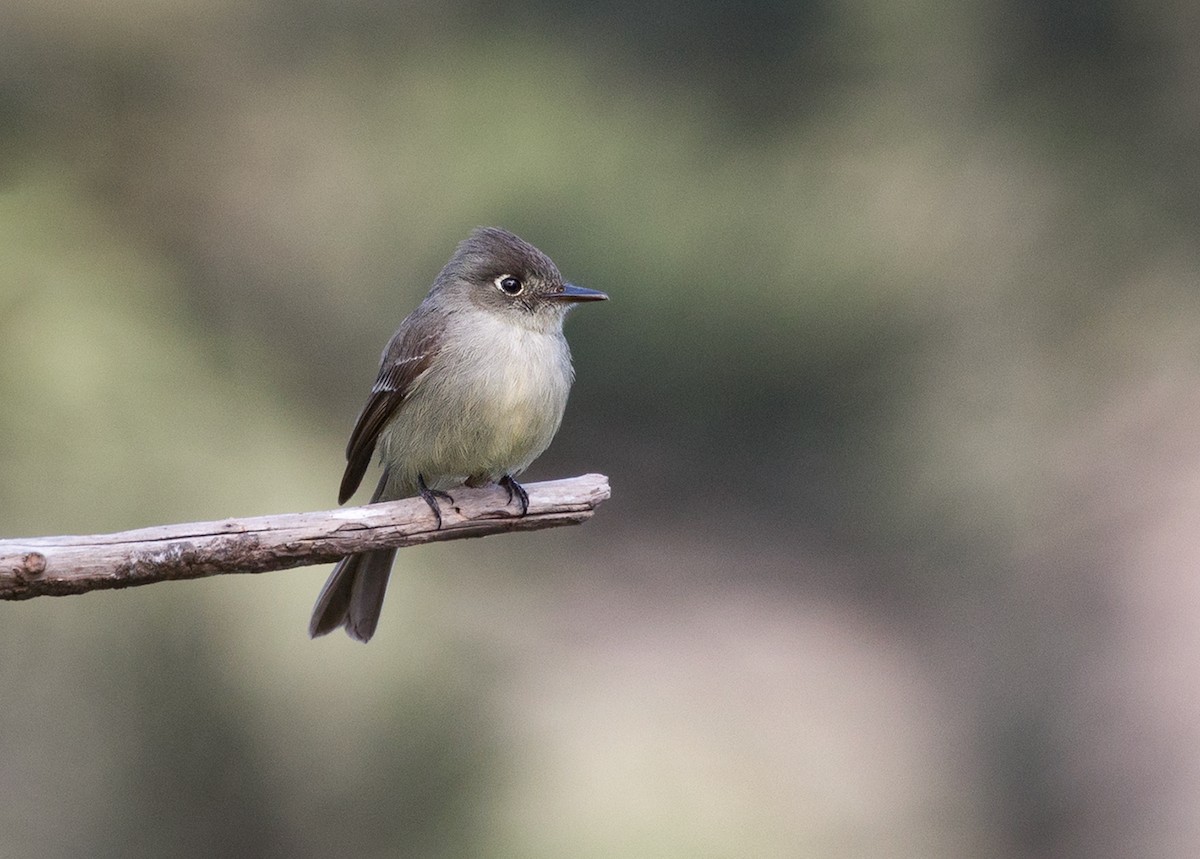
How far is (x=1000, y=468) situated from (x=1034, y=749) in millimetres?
1900

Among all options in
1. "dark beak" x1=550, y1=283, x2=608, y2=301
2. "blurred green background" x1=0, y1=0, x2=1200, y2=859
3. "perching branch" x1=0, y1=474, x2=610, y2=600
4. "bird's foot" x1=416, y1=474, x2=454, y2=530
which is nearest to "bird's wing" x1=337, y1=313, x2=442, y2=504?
"bird's foot" x1=416, y1=474, x2=454, y2=530

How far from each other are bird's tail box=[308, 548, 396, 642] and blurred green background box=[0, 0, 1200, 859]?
2810 millimetres

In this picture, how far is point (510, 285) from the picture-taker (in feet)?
13.6

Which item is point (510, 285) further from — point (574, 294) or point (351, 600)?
point (351, 600)

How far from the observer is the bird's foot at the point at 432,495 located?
371 centimetres

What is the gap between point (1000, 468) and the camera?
9.23 meters

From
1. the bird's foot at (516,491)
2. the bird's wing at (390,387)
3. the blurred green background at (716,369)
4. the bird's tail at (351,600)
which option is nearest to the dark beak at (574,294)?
the bird's wing at (390,387)

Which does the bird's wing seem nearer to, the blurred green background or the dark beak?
the dark beak

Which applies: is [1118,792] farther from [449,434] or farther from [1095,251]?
[449,434]

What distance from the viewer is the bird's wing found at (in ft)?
13.6

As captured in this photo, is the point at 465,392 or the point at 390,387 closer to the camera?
the point at 465,392

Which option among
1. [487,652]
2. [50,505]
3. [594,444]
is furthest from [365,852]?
[594,444]

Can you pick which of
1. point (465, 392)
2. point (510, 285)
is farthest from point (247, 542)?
point (510, 285)

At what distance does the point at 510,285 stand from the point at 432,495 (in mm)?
729
